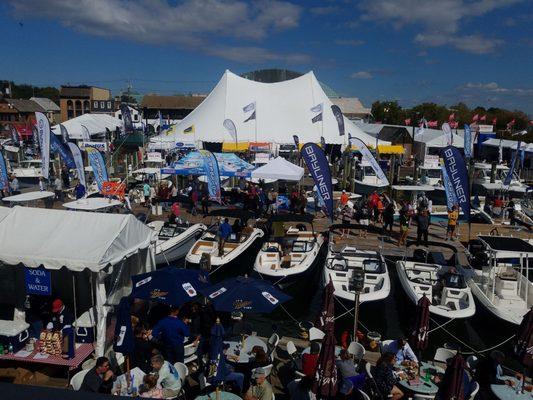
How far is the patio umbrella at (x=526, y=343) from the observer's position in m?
9.07

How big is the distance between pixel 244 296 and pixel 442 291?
623cm

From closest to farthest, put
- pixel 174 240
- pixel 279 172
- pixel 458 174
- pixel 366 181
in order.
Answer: pixel 458 174 < pixel 174 240 < pixel 279 172 < pixel 366 181

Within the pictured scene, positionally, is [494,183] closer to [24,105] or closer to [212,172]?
[212,172]

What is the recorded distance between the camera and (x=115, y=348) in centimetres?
787

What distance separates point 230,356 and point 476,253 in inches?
418

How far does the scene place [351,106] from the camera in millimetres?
92875

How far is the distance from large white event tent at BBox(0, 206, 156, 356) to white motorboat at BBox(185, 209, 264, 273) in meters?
4.74

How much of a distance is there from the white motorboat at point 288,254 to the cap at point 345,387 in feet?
21.3

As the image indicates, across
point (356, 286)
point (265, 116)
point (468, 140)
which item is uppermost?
point (265, 116)

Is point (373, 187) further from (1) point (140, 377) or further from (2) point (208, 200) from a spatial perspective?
(1) point (140, 377)

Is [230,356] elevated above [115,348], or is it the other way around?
[115,348]

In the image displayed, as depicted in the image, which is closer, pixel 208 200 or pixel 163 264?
pixel 163 264

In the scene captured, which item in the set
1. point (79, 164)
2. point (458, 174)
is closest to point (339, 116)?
point (79, 164)

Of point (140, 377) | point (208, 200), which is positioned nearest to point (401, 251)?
point (208, 200)
